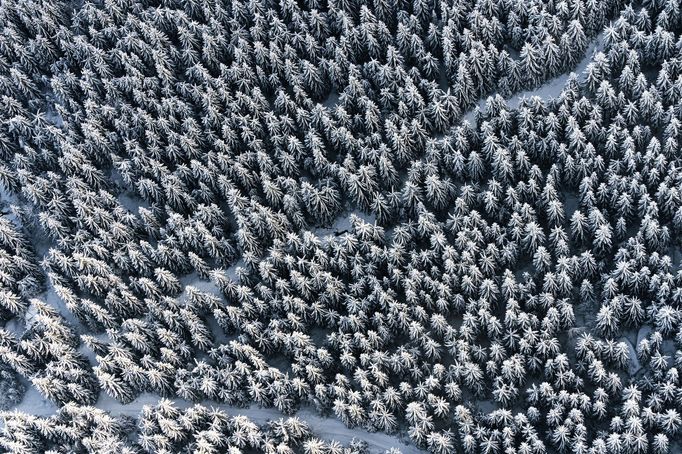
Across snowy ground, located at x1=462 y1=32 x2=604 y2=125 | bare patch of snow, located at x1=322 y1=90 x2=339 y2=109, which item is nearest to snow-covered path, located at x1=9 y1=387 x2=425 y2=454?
bare patch of snow, located at x1=322 y1=90 x2=339 y2=109

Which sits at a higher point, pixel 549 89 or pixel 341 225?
pixel 549 89

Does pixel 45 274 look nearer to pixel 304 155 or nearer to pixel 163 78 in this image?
pixel 163 78

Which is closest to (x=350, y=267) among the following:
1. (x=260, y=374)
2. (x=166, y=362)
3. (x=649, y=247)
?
(x=260, y=374)

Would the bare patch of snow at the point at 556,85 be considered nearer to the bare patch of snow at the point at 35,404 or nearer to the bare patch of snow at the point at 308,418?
the bare patch of snow at the point at 308,418

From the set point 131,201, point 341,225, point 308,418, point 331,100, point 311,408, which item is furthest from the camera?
point 331,100

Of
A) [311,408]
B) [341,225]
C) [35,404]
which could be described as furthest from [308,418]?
[35,404]

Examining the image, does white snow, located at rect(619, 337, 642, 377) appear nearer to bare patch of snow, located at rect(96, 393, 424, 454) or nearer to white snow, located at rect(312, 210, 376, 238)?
bare patch of snow, located at rect(96, 393, 424, 454)

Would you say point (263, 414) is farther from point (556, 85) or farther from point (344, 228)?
point (556, 85)
